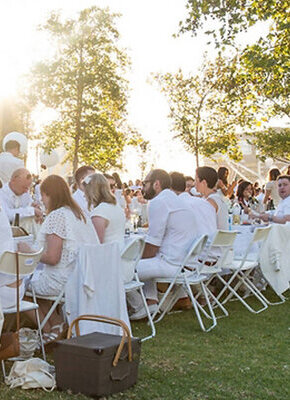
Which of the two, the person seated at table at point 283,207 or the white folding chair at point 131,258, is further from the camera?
the person seated at table at point 283,207

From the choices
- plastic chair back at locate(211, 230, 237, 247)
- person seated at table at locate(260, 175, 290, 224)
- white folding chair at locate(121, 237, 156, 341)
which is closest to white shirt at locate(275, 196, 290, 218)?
person seated at table at locate(260, 175, 290, 224)

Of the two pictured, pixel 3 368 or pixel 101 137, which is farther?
pixel 101 137

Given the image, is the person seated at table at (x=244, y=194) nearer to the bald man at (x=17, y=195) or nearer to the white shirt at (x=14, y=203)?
the bald man at (x=17, y=195)

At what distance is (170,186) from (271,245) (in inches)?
72.1

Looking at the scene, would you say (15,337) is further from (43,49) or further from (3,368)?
(43,49)

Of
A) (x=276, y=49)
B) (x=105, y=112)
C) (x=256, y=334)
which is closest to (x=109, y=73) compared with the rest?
(x=105, y=112)

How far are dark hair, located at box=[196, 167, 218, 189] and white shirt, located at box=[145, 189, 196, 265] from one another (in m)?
1.02

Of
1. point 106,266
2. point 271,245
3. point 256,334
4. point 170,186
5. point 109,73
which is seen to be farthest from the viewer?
point 109,73

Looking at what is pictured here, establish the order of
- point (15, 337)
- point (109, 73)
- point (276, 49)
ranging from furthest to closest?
point (109, 73), point (276, 49), point (15, 337)

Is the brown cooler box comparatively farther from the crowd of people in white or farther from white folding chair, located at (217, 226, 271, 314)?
white folding chair, located at (217, 226, 271, 314)

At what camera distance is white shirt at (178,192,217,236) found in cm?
739

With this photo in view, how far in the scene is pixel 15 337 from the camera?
4238mm

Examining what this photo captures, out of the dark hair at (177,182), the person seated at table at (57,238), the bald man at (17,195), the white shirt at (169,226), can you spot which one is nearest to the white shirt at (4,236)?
the person seated at table at (57,238)

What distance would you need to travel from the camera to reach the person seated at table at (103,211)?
6227 mm
